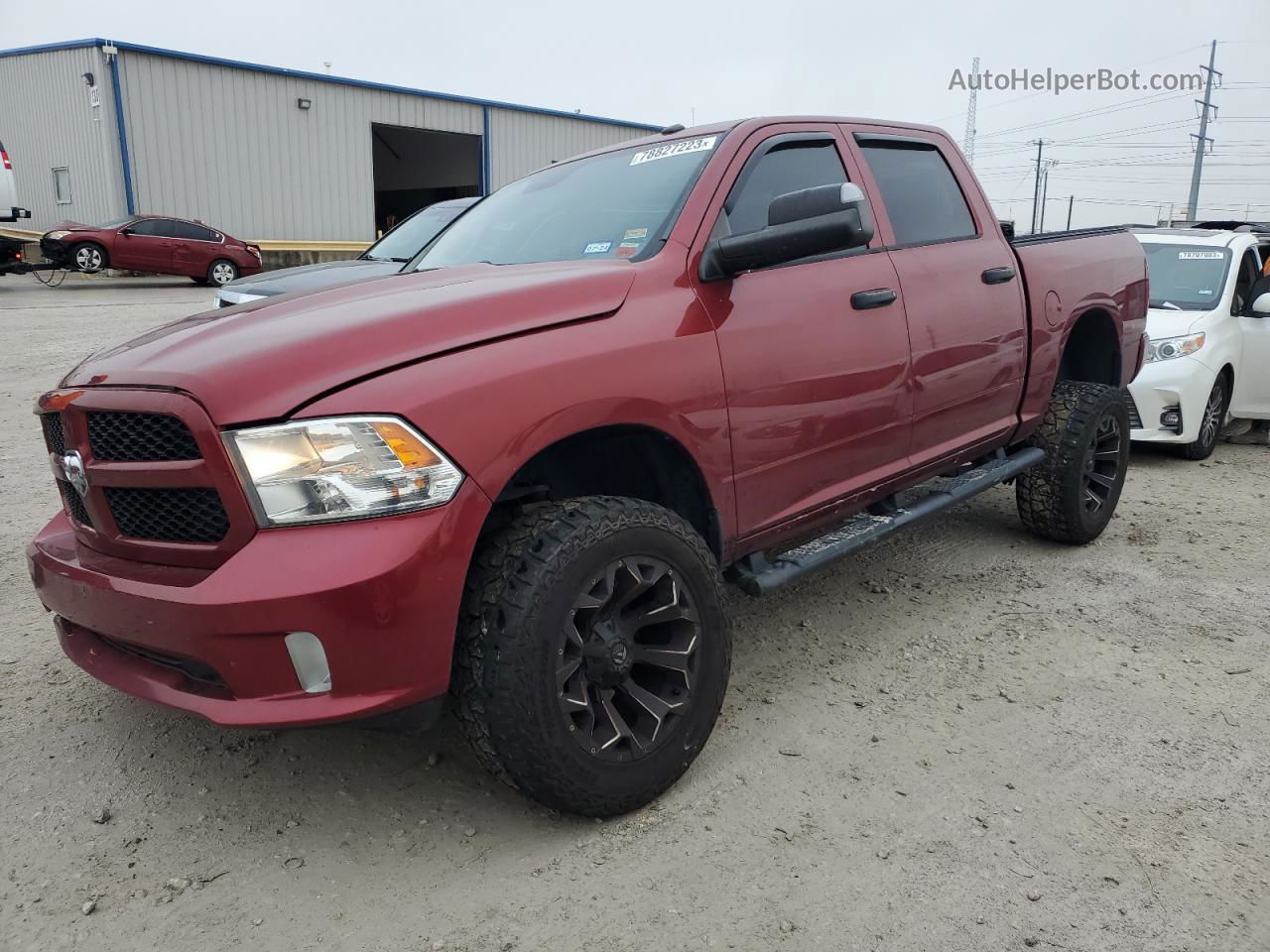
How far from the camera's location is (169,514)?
2.18m

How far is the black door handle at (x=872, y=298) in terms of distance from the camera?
3.16 meters

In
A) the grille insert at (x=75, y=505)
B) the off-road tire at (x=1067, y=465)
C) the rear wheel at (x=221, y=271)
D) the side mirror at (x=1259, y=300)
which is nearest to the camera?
the grille insert at (x=75, y=505)

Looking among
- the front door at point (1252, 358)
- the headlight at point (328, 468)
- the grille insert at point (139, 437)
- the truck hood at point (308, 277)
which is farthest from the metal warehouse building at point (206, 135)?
the headlight at point (328, 468)

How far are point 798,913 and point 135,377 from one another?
1978 mm

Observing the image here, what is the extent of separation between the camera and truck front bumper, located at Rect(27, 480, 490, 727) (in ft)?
6.54

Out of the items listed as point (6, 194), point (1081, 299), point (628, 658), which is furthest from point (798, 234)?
point (6, 194)

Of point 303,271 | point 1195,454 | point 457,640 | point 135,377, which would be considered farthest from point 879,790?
point 303,271

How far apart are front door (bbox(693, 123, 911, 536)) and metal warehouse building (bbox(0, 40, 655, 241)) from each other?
69.1 ft

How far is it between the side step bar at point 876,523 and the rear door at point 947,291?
0.17 meters

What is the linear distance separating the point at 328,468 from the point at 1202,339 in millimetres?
6591

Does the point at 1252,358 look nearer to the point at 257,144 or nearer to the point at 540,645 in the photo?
the point at 540,645

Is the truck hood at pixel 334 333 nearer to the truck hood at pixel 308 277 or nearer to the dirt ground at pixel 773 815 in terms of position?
the dirt ground at pixel 773 815

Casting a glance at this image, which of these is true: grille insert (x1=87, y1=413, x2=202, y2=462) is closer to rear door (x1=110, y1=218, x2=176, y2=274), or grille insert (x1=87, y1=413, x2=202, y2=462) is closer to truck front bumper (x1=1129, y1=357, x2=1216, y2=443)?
truck front bumper (x1=1129, y1=357, x2=1216, y2=443)

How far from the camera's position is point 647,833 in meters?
2.45
